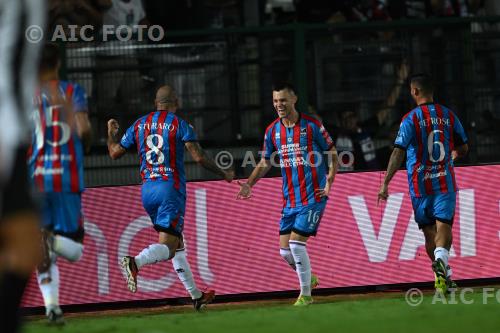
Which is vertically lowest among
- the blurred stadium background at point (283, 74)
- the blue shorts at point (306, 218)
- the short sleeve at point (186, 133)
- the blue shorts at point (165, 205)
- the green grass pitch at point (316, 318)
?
the green grass pitch at point (316, 318)

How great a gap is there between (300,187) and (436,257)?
159cm

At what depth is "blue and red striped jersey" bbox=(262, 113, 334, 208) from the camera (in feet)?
39.4

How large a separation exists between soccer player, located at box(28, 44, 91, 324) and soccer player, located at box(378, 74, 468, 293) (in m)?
3.83

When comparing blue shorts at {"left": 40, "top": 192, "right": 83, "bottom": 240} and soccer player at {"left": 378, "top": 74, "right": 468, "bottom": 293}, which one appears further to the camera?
soccer player at {"left": 378, "top": 74, "right": 468, "bottom": 293}

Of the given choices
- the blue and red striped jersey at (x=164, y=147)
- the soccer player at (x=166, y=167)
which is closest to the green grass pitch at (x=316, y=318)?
the soccer player at (x=166, y=167)

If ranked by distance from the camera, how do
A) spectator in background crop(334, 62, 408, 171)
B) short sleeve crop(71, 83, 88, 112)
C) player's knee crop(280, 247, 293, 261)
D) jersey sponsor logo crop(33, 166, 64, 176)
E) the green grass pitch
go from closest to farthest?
the green grass pitch < short sleeve crop(71, 83, 88, 112) < jersey sponsor logo crop(33, 166, 64, 176) < player's knee crop(280, 247, 293, 261) < spectator in background crop(334, 62, 408, 171)

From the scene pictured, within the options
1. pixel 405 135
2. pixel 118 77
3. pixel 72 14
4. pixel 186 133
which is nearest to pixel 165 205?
pixel 186 133

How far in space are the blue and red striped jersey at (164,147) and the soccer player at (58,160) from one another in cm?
235

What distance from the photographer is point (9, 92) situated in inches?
222

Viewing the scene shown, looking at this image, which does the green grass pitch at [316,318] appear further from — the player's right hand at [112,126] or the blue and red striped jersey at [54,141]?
the player's right hand at [112,126]

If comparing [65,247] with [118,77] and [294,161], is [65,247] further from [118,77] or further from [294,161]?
[118,77]

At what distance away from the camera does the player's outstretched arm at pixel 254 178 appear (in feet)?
40.6

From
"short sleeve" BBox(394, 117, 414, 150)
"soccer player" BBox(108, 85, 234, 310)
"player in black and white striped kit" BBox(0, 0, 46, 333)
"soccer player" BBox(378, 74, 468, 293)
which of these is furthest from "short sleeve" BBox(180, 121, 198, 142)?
"player in black and white striped kit" BBox(0, 0, 46, 333)

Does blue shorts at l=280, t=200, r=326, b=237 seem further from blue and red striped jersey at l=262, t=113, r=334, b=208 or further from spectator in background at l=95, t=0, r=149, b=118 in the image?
spectator in background at l=95, t=0, r=149, b=118
